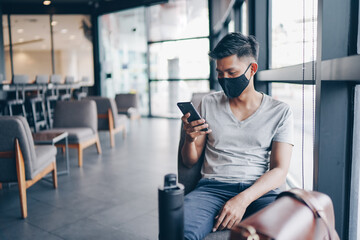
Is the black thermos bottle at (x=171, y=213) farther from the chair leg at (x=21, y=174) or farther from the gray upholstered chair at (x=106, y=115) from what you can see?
the gray upholstered chair at (x=106, y=115)

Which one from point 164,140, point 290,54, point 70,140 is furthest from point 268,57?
point 164,140

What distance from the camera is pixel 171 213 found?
0.92m

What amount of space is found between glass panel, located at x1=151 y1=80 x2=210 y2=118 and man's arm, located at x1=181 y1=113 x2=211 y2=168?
6961mm

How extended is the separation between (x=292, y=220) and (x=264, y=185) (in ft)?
2.08

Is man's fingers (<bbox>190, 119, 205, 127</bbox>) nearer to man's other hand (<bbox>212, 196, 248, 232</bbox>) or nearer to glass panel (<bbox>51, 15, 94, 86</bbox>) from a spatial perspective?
man's other hand (<bbox>212, 196, 248, 232</bbox>)

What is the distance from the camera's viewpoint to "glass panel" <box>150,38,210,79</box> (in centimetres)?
844

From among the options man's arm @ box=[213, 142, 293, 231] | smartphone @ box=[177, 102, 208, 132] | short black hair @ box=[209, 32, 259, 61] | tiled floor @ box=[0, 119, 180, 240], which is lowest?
tiled floor @ box=[0, 119, 180, 240]

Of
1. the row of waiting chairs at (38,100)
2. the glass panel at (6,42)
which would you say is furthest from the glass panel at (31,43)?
the row of waiting chairs at (38,100)

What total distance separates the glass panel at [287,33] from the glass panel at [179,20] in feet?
17.7

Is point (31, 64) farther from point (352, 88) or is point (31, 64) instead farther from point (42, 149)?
point (352, 88)

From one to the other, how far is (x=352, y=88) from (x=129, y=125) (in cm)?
653

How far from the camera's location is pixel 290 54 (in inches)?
102

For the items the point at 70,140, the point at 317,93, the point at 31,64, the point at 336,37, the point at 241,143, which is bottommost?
the point at 70,140

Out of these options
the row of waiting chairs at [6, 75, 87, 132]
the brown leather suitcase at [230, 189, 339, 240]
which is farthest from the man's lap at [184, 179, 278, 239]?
the row of waiting chairs at [6, 75, 87, 132]
